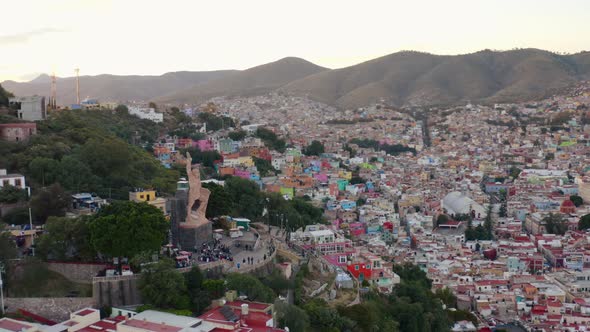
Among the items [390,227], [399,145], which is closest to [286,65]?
[399,145]

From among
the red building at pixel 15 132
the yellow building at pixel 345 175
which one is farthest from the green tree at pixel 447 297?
the yellow building at pixel 345 175

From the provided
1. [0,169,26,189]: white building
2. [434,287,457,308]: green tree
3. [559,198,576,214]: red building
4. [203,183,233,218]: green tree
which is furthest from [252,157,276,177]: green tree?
[0,169,26,189]: white building

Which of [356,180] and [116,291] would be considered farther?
[356,180]

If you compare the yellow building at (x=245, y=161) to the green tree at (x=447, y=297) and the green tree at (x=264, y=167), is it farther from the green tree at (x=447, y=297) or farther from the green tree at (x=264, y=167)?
the green tree at (x=447, y=297)

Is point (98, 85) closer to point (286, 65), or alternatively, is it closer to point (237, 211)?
point (286, 65)

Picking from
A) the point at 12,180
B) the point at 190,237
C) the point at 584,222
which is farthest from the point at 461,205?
the point at 12,180

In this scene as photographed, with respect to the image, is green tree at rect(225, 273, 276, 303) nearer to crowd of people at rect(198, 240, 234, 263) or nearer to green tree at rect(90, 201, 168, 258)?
crowd of people at rect(198, 240, 234, 263)

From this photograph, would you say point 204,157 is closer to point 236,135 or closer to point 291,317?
point 236,135
